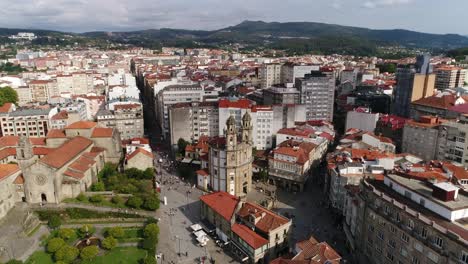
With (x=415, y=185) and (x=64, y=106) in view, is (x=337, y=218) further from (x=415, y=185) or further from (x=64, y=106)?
(x=64, y=106)

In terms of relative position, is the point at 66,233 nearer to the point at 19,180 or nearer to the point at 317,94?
the point at 19,180

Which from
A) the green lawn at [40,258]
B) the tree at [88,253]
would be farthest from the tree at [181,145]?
the green lawn at [40,258]

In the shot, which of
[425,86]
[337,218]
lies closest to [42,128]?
[337,218]

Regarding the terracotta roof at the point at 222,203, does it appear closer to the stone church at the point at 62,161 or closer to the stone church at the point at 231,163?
the stone church at the point at 231,163

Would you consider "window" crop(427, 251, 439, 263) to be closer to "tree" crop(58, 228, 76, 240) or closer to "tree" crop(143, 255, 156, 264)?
"tree" crop(143, 255, 156, 264)

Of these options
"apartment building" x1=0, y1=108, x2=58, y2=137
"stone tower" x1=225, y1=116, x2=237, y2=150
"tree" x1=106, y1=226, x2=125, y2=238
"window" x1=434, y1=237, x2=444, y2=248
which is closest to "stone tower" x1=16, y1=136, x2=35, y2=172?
"tree" x1=106, y1=226, x2=125, y2=238

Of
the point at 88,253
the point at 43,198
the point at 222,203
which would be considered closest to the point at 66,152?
the point at 43,198
